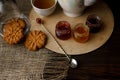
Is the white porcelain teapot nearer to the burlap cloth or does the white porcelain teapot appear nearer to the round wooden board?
the round wooden board

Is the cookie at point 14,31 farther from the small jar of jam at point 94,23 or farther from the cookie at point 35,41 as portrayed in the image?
the small jar of jam at point 94,23

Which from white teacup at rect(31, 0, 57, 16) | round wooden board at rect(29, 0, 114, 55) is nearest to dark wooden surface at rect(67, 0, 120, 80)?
round wooden board at rect(29, 0, 114, 55)

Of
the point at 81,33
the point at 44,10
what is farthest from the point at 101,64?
the point at 44,10

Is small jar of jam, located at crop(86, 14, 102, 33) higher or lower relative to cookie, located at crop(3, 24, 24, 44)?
higher

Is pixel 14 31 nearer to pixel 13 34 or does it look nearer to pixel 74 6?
pixel 13 34

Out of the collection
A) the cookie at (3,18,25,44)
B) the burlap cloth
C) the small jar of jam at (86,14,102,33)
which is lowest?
the burlap cloth

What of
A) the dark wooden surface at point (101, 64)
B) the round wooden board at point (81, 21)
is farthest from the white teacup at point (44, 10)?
the dark wooden surface at point (101, 64)
